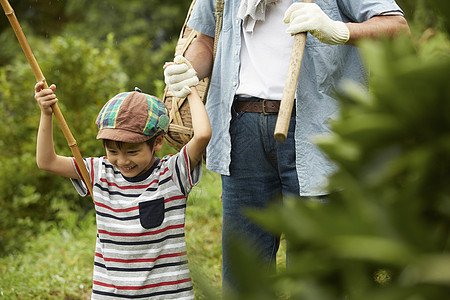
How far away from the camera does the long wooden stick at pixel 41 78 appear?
2.06 meters

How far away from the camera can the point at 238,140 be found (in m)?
2.28

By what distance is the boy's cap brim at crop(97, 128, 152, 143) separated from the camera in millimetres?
2166

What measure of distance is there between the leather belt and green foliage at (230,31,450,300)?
5.34 feet

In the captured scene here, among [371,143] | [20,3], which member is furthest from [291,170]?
[20,3]

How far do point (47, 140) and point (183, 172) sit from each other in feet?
1.79

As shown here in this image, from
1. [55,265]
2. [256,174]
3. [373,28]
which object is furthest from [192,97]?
[55,265]

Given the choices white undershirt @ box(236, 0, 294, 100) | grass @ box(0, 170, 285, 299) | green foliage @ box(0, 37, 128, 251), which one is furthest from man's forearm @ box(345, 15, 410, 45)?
green foliage @ box(0, 37, 128, 251)

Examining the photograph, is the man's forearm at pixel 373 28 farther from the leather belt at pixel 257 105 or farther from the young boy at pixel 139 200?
the young boy at pixel 139 200

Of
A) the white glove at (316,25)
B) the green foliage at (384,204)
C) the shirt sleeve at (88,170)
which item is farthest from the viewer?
the shirt sleeve at (88,170)

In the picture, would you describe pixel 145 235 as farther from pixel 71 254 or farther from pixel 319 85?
pixel 71 254

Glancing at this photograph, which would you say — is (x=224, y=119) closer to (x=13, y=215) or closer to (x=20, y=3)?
(x=13, y=215)

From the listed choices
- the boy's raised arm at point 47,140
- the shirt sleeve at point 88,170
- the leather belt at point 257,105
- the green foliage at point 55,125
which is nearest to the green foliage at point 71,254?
the green foliage at point 55,125

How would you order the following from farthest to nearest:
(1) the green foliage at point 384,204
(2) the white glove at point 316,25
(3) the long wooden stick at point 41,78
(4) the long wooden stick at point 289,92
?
(3) the long wooden stick at point 41,78 → (2) the white glove at point 316,25 → (4) the long wooden stick at point 289,92 → (1) the green foliage at point 384,204

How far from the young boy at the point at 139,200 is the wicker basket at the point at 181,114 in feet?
0.37
